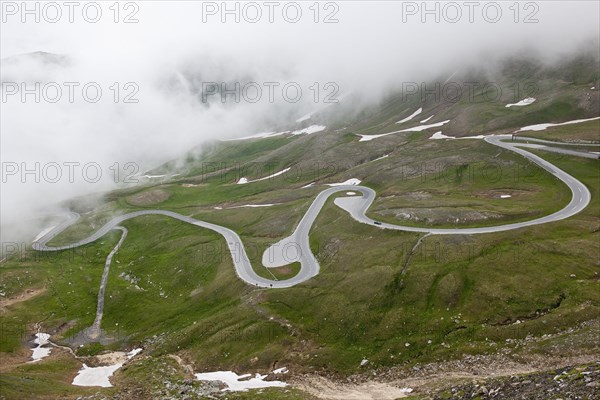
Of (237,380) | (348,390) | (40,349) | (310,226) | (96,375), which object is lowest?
(40,349)

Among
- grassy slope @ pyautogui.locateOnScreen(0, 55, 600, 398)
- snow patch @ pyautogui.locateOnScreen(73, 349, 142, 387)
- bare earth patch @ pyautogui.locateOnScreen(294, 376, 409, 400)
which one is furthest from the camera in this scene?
snow patch @ pyautogui.locateOnScreen(73, 349, 142, 387)

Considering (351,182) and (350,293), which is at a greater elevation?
(351,182)

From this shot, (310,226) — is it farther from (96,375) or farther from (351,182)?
(96,375)

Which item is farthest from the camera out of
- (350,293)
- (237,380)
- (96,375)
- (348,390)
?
(350,293)

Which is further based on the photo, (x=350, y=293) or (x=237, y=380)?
(x=350, y=293)

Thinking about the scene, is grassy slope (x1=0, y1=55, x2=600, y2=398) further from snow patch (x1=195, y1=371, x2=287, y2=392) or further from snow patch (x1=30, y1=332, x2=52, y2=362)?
snow patch (x1=195, y1=371, x2=287, y2=392)

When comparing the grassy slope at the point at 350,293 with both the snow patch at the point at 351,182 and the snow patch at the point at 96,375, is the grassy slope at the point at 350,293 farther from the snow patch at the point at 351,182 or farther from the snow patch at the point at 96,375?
the snow patch at the point at 351,182

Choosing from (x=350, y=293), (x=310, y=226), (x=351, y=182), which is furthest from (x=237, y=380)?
(x=351, y=182)

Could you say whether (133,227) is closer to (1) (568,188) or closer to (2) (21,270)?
(2) (21,270)

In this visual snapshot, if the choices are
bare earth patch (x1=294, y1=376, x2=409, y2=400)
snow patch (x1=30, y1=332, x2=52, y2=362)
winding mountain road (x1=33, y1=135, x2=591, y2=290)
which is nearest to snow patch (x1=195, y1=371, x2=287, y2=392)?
bare earth patch (x1=294, y1=376, x2=409, y2=400)

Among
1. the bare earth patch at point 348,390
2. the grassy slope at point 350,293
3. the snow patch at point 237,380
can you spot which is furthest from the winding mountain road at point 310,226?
the bare earth patch at point 348,390
